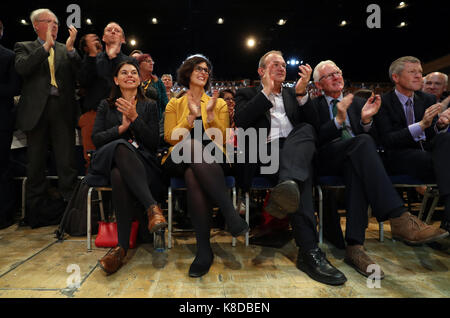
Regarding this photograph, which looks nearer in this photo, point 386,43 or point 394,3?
point 394,3

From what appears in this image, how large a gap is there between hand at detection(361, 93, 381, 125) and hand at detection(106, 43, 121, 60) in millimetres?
2066

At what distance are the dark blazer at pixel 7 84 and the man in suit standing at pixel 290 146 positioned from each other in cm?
203

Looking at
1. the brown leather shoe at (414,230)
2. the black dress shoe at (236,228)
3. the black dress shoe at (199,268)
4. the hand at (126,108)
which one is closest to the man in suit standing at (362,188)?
the brown leather shoe at (414,230)

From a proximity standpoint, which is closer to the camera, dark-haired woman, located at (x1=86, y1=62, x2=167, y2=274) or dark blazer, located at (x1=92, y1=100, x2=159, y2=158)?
dark-haired woman, located at (x1=86, y1=62, x2=167, y2=274)

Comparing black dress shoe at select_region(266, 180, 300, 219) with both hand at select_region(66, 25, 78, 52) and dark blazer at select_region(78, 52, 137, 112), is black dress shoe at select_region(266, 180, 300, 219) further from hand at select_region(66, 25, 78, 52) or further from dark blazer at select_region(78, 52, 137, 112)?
hand at select_region(66, 25, 78, 52)

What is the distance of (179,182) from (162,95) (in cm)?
164

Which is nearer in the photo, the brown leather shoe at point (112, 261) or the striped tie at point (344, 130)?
the brown leather shoe at point (112, 261)

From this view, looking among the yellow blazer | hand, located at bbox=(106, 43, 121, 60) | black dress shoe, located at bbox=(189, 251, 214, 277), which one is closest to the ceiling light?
hand, located at bbox=(106, 43, 121, 60)

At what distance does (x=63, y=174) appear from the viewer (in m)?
2.50

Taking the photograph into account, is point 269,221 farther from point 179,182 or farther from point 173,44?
point 173,44

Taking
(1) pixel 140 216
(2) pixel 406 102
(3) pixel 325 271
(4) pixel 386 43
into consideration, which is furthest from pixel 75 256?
(4) pixel 386 43

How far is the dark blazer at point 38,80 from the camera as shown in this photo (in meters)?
2.36

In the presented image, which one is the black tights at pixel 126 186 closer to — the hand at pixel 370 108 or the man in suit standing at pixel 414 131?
the hand at pixel 370 108

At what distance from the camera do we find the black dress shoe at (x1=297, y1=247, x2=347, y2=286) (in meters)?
1.43
